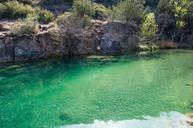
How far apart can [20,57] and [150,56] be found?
30955 millimetres

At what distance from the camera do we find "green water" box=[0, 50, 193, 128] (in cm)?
3500

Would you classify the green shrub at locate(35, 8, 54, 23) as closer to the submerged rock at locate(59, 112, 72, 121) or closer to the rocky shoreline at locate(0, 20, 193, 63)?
the rocky shoreline at locate(0, 20, 193, 63)

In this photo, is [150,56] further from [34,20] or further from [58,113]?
[58,113]

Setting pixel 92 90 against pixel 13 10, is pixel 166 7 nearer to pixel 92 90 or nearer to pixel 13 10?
pixel 13 10

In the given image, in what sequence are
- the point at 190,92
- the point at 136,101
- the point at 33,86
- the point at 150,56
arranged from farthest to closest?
the point at 150,56 → the point at 33,86 → the point at 190,92 → the point at 136,101

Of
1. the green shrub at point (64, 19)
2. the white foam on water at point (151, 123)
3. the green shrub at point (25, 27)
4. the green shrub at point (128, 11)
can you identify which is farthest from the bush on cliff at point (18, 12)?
the white foam on water at point (151, 123)

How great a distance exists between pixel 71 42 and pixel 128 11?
19075mm

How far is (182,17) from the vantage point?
92188 millimetres

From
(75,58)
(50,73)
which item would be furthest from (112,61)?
(50,73)

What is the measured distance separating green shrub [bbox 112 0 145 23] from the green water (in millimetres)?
16146

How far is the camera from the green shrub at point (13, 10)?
256ft

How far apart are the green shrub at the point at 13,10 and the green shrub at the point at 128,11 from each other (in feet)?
76.3

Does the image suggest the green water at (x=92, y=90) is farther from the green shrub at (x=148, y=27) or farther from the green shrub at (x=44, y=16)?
the green shrub at (x=44, y=16)

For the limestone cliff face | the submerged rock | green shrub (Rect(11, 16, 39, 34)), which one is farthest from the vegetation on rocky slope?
the submerged rock
